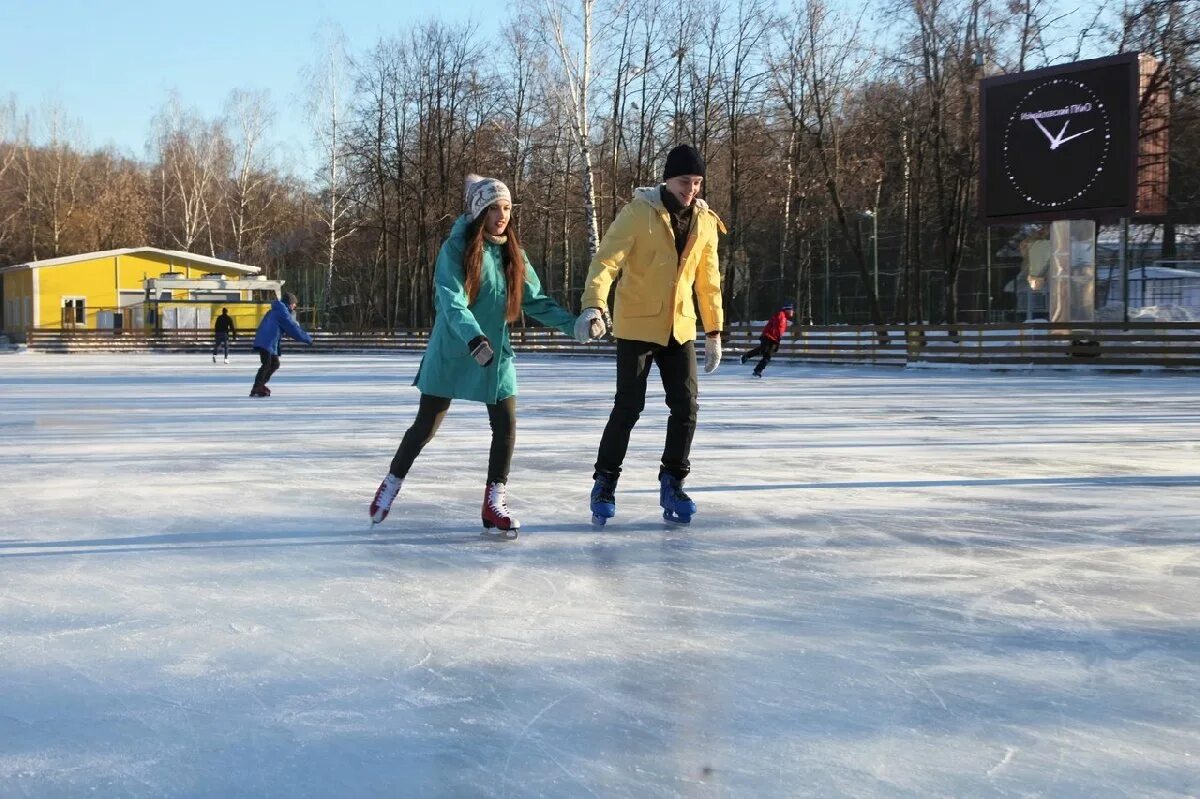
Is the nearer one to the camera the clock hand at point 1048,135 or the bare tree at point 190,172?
the clock hand at point 1048,135

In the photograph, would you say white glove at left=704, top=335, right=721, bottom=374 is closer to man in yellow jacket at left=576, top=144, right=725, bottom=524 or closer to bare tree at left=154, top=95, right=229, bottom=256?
man in yellow jacket at left=576, top=144, right=725, bottom=524

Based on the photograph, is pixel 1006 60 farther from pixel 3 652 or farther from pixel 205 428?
pixel 3 652

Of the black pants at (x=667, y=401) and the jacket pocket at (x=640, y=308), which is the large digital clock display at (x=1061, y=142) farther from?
the jacket pocket at (x=640, y=308)

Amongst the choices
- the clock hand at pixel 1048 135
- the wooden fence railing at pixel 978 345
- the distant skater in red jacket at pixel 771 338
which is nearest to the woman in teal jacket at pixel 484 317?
the distant skater in red jacket at pixel 771 338

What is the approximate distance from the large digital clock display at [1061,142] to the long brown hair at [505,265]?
58.1ft

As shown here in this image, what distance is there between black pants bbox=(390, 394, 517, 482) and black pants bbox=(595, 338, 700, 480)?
14.9 inches

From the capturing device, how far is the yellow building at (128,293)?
41562mm

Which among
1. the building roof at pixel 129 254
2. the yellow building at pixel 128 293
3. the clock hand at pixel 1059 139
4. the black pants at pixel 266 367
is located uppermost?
the clock hand at pixel 1059 139

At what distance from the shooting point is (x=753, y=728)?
2.38 metres

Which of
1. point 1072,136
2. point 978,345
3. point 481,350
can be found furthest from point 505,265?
point 978,345

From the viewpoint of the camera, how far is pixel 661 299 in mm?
4684

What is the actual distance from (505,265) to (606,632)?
1.92m

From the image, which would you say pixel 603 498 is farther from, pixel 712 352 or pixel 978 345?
pixel 978 345

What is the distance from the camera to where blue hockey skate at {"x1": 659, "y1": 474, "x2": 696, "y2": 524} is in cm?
485
